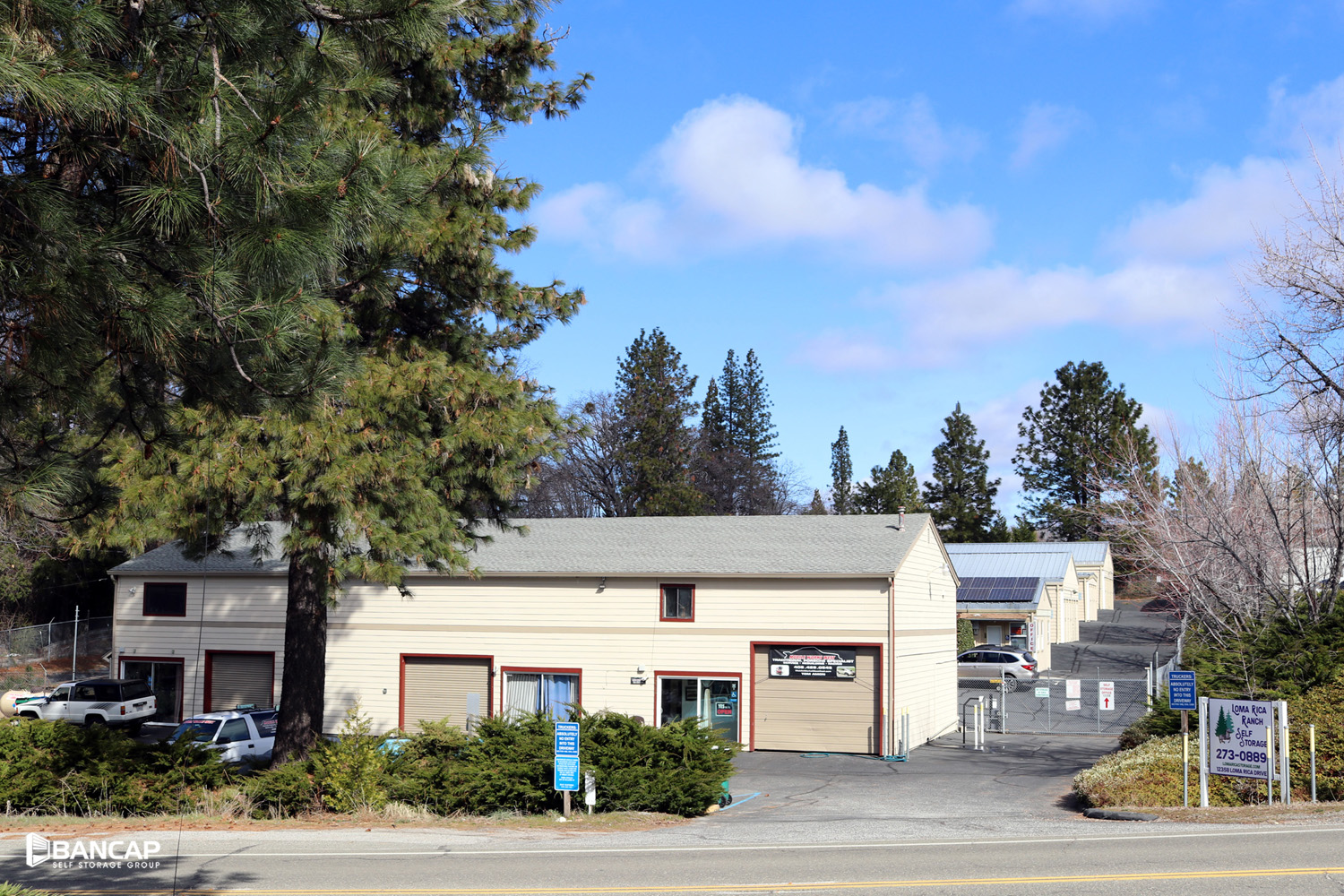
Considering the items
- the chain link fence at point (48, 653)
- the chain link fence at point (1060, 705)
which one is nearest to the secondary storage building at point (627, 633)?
the chain link fence at point (1060, 705)

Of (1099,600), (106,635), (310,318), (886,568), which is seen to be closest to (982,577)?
(1099,600)

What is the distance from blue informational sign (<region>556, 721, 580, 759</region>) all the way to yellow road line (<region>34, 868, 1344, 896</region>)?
16.5ft

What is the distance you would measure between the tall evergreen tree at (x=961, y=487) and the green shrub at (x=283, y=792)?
7163cm

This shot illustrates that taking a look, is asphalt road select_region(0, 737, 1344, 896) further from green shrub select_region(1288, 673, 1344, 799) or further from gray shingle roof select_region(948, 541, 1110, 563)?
gray shingle roof select_region(948, 541, 1110, 563)

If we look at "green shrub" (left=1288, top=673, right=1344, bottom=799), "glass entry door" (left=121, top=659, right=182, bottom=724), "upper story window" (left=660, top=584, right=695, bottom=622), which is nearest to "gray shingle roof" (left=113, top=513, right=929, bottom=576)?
"upper story window" (left=660, top=584, right=695, bottom=622)

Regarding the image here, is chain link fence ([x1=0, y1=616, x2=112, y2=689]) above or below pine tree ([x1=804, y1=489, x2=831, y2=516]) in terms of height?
below

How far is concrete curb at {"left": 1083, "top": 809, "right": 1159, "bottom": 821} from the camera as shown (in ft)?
54.4

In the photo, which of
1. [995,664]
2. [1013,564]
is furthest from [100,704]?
[1013,564]

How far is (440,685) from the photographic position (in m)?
32.3

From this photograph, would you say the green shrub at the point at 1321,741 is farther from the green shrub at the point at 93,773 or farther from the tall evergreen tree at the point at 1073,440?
the tall evergreen tree at the point at 1073,440

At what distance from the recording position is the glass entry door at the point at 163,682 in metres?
34.8

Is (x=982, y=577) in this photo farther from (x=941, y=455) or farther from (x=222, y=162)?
(x=222, y=162)

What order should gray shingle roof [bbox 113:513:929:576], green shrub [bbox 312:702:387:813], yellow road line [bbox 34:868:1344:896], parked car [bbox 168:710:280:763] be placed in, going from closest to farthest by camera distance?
yellow road line [bbox 34:868:1344:896], green shrub [bbox 312:702:387:813], parked car [bbox 168:710:280:763], gray shingle roof [bbox 113:513:929:576]

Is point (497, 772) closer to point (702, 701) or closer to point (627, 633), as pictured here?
point (702, 701)
